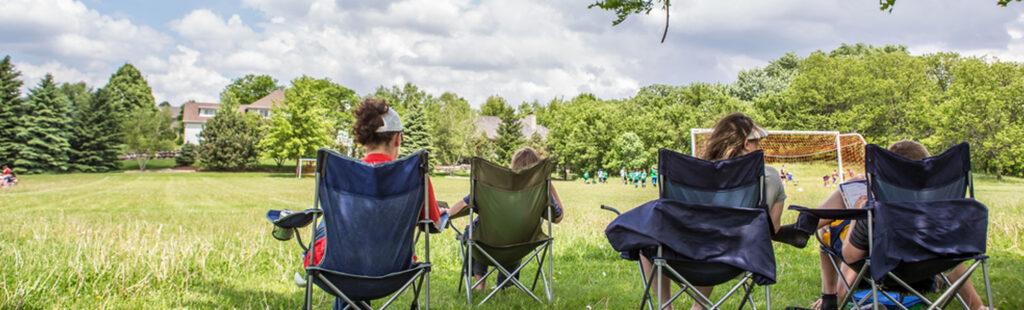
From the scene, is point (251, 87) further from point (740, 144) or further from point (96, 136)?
point (740, 144)

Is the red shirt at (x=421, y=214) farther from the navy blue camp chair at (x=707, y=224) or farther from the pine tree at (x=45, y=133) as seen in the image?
the pine tree at (x=45, y=133)

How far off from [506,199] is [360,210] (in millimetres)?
1390

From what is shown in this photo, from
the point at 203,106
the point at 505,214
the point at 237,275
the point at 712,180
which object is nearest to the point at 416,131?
the point at 237,275

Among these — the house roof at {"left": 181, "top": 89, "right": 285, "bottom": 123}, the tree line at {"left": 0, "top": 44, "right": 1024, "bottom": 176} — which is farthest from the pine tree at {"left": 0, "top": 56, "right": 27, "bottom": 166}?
the house roof at {"left": 181, "top": 89, "right": 285, "bottom": 123}

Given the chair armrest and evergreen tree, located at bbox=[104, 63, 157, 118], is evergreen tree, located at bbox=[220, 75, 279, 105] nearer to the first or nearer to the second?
evergreen tree, located at bbox=[104, 63, 157, 118]

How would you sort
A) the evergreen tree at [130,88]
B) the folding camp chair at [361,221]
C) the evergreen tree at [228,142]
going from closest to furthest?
the folding camp chair at [361,221]
the evergreen tree at [228,142]
the evergreen tree at [130,88]

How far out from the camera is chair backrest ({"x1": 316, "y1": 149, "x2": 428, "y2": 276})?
9.39 feet

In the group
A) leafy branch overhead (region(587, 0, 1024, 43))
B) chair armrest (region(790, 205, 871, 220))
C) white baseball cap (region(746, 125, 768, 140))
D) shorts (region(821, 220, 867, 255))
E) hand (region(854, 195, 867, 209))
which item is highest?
leafy branch overhead (region(587, 0, 1024, 43))

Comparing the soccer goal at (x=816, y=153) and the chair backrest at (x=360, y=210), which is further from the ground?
the soccer goal at (x=816, y=153)

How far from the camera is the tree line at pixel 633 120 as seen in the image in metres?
37.5

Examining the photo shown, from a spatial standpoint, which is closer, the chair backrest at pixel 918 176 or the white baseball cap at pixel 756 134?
the chair backrest at pixel 918 176

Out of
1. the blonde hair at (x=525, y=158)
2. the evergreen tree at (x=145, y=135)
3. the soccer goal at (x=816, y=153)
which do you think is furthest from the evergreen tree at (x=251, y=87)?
the blonde hair at (x=525, y=158)

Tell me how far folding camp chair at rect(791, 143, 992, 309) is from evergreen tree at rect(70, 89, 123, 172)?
48.5m

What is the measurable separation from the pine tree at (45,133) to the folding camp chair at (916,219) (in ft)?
151
